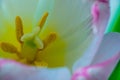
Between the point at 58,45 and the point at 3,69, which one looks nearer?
the point at 3,69

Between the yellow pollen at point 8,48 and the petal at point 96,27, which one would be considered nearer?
the petal at point 96,27

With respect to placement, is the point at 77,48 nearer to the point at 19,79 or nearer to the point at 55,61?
the point at 55,61

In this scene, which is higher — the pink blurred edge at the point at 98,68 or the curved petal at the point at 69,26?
the curved petal at the point at 69,26

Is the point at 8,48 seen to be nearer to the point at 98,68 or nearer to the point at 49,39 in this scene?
the point at 49,39

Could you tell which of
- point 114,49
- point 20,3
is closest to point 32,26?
point 20,3

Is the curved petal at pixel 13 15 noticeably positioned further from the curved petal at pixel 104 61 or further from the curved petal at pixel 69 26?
the curved petal at pixel 104 61

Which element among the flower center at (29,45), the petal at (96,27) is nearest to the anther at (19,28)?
the flower center at (29,45)

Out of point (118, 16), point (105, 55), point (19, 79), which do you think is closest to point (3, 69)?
point (19, 79)
